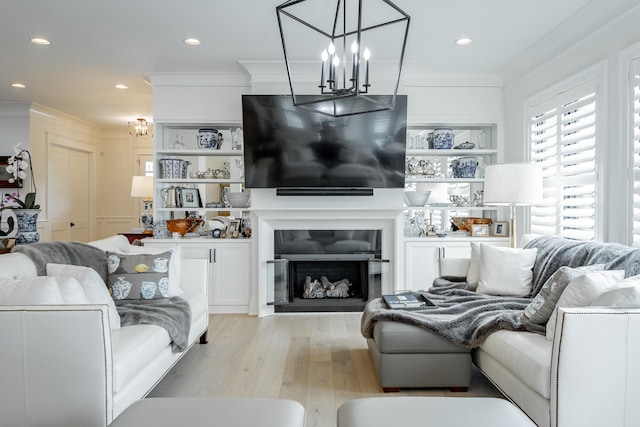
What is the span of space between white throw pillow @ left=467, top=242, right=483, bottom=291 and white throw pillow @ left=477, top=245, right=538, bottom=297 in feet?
0.41

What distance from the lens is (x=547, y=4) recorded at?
3.12 metres

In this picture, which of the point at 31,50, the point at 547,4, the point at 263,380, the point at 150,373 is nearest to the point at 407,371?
the point at 263,380

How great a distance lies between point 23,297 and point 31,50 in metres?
3.02

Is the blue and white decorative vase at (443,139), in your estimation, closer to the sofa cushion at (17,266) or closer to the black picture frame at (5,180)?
the sofa cushion at (17,266)

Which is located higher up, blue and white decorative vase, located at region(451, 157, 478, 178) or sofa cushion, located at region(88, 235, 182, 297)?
blue and white decorative vase, located at region(451, 157, 478, 178)

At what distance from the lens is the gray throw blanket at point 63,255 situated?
2.65 metres

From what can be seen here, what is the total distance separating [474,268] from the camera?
367 cm

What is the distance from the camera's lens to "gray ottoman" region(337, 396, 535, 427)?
4.57 feet

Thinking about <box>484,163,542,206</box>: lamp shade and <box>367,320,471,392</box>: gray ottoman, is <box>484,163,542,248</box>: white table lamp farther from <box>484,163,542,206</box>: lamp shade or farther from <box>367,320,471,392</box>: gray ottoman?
<box>367,320,471,392</box>: gray ottoman

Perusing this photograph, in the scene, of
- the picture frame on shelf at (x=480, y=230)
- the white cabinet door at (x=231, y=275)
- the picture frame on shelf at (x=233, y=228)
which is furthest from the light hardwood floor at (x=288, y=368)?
the picture frame on shelf at (x=480, y=230)

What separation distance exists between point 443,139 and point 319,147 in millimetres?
1407

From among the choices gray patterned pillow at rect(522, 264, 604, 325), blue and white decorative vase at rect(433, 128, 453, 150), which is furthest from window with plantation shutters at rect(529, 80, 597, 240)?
gray patterned pillow at rect(522, 264, 604, 325)

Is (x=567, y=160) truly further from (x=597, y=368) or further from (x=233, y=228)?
(x=233, y=228)

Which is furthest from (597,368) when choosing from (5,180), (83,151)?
(83,151)
